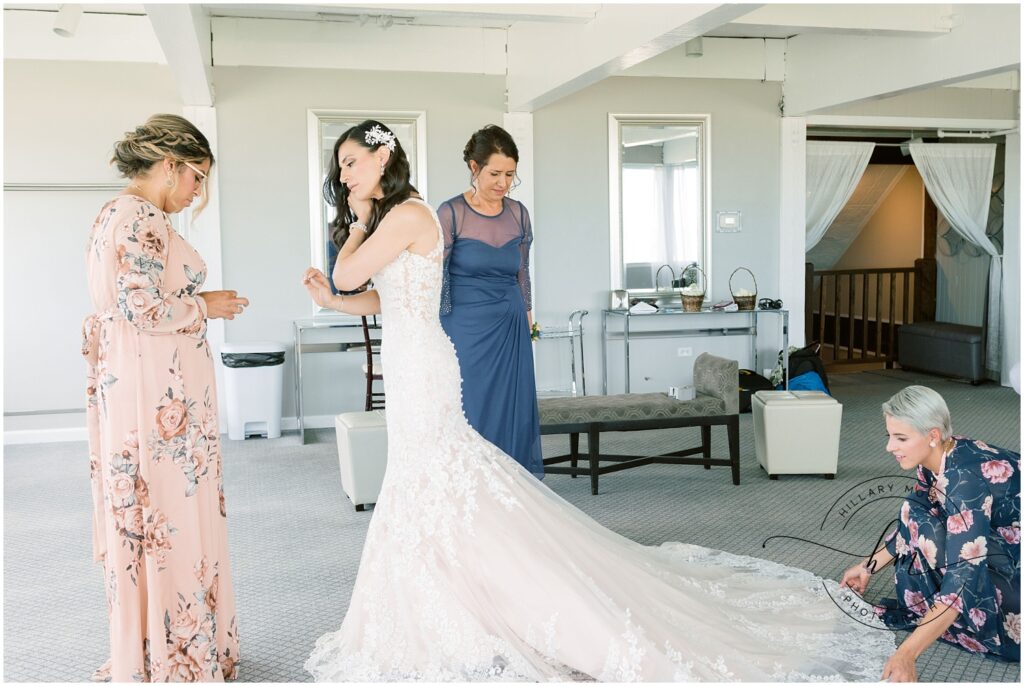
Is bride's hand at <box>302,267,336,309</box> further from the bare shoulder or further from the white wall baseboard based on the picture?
the white wall baseboard

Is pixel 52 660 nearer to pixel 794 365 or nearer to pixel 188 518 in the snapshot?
pixel 188 518

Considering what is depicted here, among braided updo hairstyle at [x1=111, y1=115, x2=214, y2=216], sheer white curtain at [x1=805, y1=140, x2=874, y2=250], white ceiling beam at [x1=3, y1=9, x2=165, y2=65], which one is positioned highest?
white ceiling beam at [x1=3, y1=9, x2=165, y2=65]

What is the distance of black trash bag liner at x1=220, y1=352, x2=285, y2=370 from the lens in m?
6.75

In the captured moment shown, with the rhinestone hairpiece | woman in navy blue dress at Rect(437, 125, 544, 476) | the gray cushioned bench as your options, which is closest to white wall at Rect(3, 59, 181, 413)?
the gray cushioned bench

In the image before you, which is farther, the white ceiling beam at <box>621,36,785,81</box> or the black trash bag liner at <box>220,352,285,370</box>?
the white ceiling beam at <box>621,36,785,81</box>

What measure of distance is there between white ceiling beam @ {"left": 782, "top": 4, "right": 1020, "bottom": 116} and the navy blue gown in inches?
137

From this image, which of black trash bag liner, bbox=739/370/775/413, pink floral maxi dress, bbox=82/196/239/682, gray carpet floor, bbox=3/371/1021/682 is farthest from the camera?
black trash bag liner, bbox=739/370/775/413

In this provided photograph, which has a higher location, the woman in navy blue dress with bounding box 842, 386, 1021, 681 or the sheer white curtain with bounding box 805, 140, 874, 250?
the sheer white curtain with bounding box 805, 140, 874, 250

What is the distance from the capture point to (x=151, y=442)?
2561mm

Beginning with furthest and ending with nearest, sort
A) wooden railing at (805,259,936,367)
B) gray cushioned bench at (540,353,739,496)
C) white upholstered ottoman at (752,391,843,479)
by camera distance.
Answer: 1. wooden railing at (805,259,936,367)
2. white upholstered ottoman at (752,391,843,479)
3. gray cushioned bench at (540,353,739,496)

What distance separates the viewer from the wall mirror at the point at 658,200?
309 inches

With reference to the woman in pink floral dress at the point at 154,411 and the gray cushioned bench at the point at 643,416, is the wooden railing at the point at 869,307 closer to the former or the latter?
the gray cushioned bench at the point at 643,416

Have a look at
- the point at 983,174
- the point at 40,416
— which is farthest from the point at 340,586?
the point at 983,174

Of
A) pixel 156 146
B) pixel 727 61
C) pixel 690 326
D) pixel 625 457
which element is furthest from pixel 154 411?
pixel 727 61
